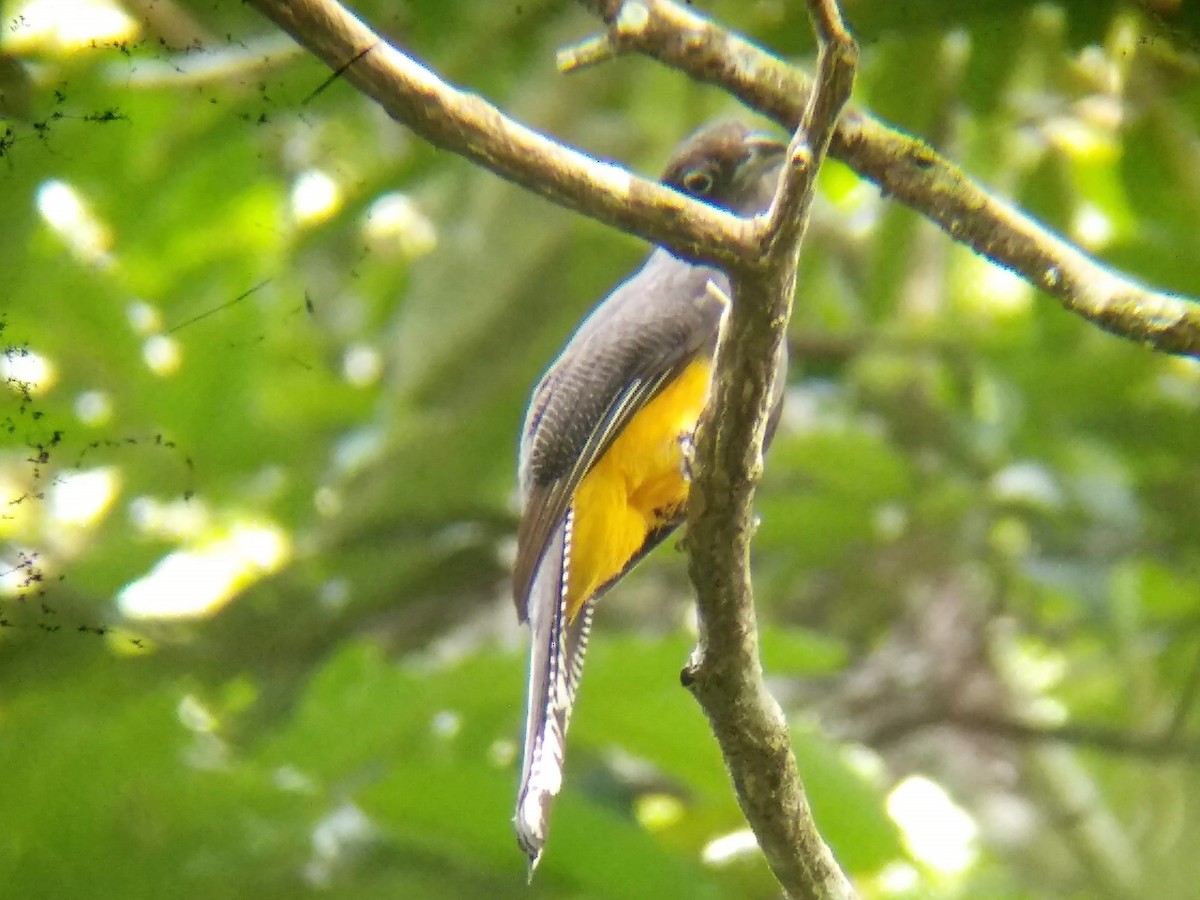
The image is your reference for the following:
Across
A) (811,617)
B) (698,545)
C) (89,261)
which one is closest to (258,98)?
(89,261)

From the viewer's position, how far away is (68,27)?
2080 millimetres

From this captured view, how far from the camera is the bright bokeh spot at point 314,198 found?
291 centimetres

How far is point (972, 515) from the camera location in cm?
495

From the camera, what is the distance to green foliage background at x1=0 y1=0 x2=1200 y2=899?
2.30 meters

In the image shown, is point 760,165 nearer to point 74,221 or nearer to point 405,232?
point 405,232

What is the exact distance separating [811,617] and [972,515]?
3.00 feet

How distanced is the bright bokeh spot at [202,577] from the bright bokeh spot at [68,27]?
36.7 inches

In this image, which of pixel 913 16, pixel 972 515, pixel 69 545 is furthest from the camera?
pixel 972 515

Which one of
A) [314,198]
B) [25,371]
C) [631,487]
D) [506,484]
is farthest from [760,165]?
[25,371]

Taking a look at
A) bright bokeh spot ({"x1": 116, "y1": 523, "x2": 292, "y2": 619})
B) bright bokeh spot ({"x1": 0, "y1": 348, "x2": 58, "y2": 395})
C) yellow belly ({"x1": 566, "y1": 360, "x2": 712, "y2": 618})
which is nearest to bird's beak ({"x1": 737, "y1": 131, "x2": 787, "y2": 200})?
yellow belly ({"x1": 566, "y1": 360, "x2": 712, "y2": 618})

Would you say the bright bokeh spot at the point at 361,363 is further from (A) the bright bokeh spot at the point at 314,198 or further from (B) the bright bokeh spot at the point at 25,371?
(B) the bright bokeh spot at the point at 25,371

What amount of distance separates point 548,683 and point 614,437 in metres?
0.54

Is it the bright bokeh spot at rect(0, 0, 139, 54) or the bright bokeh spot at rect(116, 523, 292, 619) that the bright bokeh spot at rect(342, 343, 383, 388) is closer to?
the bright bokeh spot at rect(116, 523, 292, 619)

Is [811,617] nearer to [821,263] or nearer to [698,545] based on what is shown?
[821,263]
